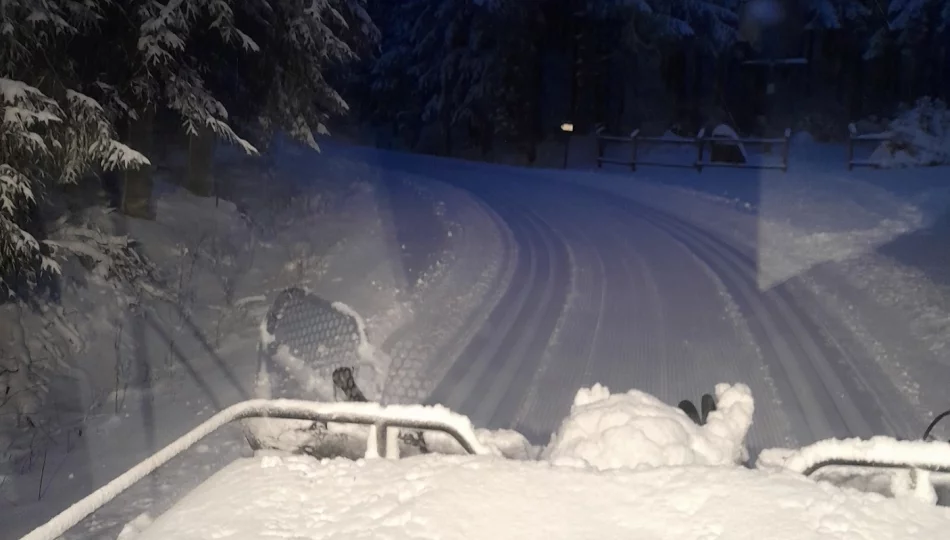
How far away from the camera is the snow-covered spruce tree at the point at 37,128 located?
6.60m

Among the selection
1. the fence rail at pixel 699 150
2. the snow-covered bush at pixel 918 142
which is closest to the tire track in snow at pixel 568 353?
the fence rail at pixel 699 150

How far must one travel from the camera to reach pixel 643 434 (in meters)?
3.34

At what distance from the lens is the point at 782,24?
35.7 metres

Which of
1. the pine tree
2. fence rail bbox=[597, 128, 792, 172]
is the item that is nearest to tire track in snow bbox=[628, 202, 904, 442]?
the pine tree

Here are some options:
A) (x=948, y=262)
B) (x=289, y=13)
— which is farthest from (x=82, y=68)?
(x=948, y=262)

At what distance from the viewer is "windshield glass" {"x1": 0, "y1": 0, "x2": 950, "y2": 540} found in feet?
20.8

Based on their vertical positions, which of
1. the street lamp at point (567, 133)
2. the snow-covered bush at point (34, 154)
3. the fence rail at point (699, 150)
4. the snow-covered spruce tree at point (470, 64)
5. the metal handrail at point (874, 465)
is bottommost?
the metal handrail at point (874, 465)

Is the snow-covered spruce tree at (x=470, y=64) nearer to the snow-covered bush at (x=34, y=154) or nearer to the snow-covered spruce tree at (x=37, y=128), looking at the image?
the snow-covered spruce tree at (x=37, y=128)

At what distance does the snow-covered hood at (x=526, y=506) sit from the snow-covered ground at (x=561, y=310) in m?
1.11

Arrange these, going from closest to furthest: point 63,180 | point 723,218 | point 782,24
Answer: point 63,180, point 723,218, point 782,24

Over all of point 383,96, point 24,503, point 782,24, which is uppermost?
point 782,24

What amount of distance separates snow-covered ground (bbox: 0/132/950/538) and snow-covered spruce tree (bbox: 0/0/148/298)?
1.38 m

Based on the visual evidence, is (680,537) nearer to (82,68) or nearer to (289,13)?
(82,68)

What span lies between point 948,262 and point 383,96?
31255 millimetres
